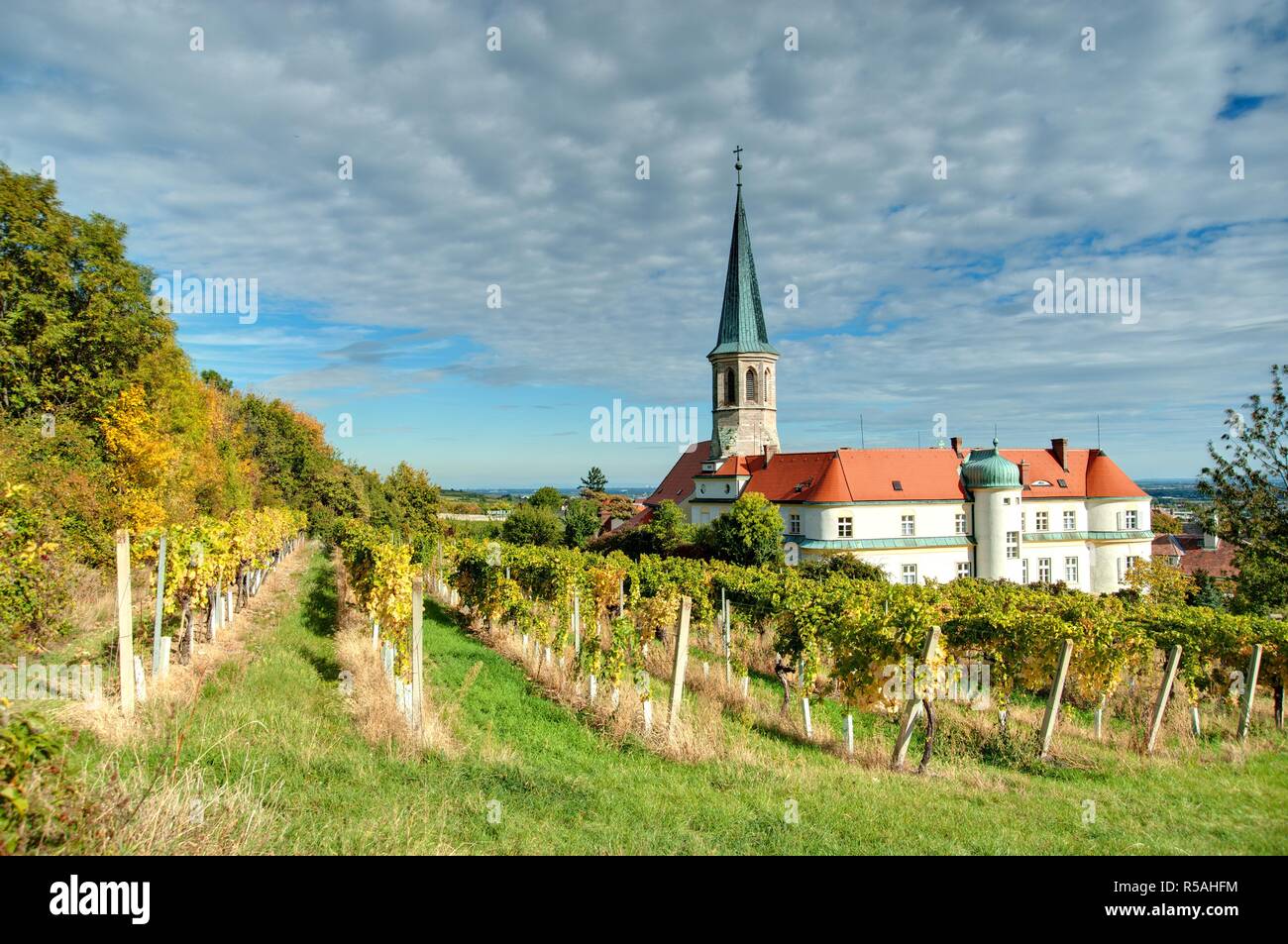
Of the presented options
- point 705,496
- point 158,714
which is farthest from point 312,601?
point 705,496

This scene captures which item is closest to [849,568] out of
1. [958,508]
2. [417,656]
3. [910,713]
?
[958,508]

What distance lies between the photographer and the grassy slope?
16.1 feet

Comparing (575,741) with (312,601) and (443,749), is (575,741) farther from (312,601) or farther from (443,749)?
(312,601)

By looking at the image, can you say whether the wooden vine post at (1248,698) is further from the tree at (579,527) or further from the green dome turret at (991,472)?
the tree at (579,527)

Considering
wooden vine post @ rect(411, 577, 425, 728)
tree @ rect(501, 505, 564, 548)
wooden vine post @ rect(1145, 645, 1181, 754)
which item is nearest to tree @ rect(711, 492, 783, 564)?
tree @ rect(501, 505, 564, 548)

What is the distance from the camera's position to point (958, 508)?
43.2 m

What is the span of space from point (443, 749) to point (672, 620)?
854 centimetres

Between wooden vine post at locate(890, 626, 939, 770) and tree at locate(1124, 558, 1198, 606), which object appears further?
tree at locate(1124, 558, 1198, 606)

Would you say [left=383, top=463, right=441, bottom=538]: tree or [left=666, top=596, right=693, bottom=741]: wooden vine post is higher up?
[left=383, top=463, right=441, bottom=538]: tree

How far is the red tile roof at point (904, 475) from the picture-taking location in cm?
4212

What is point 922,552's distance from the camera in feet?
138

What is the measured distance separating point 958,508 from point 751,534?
15.6 meters

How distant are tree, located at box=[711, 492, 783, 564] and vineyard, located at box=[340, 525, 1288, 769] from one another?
1897cm

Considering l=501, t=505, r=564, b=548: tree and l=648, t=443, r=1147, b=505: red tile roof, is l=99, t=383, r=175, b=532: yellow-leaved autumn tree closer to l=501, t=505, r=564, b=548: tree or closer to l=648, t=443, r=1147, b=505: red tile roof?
l=501, t=505, r=564, b=548: tree
